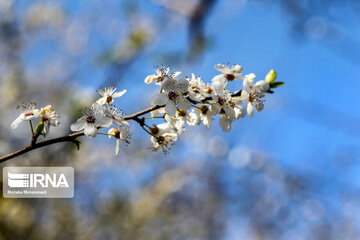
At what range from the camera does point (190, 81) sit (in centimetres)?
145

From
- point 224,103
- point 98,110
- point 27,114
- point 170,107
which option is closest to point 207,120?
point 224,103

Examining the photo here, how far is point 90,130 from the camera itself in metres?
1.28

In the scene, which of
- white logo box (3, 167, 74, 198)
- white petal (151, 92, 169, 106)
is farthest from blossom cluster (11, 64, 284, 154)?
white logo box (3, 167, 74, 198)

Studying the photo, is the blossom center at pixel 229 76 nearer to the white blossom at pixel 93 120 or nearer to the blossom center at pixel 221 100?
the blossom center at pixel 221 100

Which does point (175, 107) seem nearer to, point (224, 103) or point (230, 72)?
point (224, 103)

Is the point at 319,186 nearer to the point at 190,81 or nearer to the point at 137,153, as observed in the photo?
the point at 137,153

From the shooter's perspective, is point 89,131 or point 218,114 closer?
point 89,131

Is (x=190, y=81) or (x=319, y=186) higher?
(x=319, y=186)

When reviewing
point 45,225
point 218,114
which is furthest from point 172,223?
point 218,114

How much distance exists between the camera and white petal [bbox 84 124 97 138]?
126 centimetres

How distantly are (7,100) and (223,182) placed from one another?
167 inches

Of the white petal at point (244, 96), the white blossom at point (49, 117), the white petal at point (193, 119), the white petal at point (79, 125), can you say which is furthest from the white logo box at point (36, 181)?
the white petal at point (244, 96)

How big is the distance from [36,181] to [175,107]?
7.43 feet

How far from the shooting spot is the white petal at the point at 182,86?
4.43 ft
